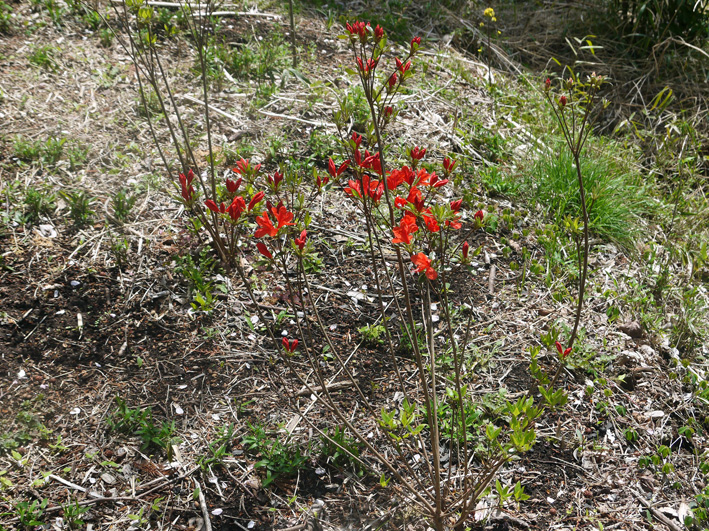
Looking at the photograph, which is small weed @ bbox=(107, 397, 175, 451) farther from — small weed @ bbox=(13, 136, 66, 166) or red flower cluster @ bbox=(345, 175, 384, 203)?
small weed @ bbox=(13, 136, 66, 166)

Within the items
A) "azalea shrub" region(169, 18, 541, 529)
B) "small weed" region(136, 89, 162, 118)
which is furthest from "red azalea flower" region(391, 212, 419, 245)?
"small weed" region(136, 89, 162, 118)

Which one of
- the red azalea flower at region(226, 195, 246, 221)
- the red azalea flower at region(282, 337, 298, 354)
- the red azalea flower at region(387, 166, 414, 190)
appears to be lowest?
the red azalea flower at region(282, 337, 298, 354)

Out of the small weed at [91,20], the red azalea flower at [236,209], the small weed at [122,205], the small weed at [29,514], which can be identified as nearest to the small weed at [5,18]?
the small weed at [91,20]

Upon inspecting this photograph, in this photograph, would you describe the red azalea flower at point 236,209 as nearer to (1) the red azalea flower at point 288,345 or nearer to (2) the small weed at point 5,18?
(1) the red azalea flower at point 288,345

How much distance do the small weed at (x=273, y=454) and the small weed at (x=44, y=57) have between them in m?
2.85

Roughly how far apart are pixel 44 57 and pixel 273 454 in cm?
302

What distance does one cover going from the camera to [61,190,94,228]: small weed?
2648 millimetres

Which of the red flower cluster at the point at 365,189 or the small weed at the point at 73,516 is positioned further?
the small weed at the point at 73,516

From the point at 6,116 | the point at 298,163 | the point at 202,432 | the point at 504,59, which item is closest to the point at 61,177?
the point at 6,116

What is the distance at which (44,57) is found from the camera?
3.49 meters

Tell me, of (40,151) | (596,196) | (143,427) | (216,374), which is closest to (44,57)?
(40,151)

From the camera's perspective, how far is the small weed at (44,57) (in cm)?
349

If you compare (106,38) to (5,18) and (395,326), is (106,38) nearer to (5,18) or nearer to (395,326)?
(5,18)

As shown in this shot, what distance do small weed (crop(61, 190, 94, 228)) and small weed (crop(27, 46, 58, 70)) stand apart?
1352 mm
